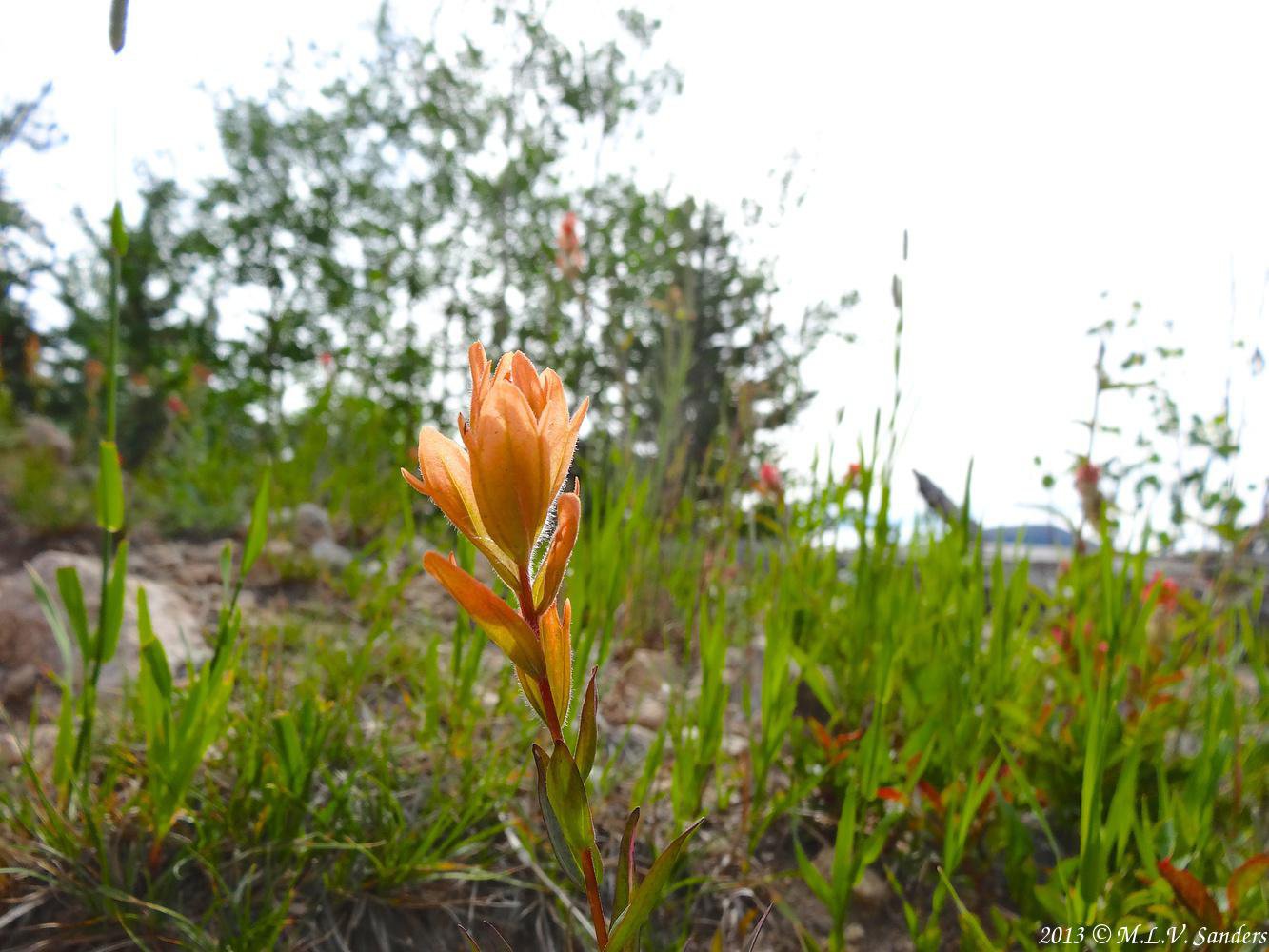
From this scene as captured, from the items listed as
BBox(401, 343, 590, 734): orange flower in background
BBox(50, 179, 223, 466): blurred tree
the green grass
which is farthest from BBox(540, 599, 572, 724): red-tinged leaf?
BBox(50, 179, 223, 466): blurred tree

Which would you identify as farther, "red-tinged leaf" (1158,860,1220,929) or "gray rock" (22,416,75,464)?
"gray rock" (22,416,75,464)

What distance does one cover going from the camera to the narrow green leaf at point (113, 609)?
1126 mm

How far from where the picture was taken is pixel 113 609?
1.15 m

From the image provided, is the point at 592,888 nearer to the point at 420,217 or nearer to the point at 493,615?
the point at 493,615

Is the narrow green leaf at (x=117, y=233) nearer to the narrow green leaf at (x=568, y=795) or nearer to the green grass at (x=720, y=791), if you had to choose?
the green grass at (x=720, y=791)

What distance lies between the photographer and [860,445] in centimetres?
153

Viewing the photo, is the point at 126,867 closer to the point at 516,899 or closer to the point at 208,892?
the point at 208,892

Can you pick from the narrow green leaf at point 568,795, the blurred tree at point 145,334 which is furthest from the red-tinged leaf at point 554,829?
the blurred tree at point 145,334

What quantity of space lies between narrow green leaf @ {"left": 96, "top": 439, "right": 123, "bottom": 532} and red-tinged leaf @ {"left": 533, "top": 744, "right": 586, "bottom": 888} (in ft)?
3.36

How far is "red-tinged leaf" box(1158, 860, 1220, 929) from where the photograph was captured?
956mm

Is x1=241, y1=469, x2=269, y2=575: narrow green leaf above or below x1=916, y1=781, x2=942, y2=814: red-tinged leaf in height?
above

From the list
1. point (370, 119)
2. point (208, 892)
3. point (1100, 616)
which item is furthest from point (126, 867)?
point (370, 119)

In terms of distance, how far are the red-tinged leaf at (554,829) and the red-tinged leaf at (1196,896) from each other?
3.15ft

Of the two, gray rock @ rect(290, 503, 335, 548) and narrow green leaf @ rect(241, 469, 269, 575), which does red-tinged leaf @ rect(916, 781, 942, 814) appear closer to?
narrow green leaf @ rect(241, 469, 269, 575)
